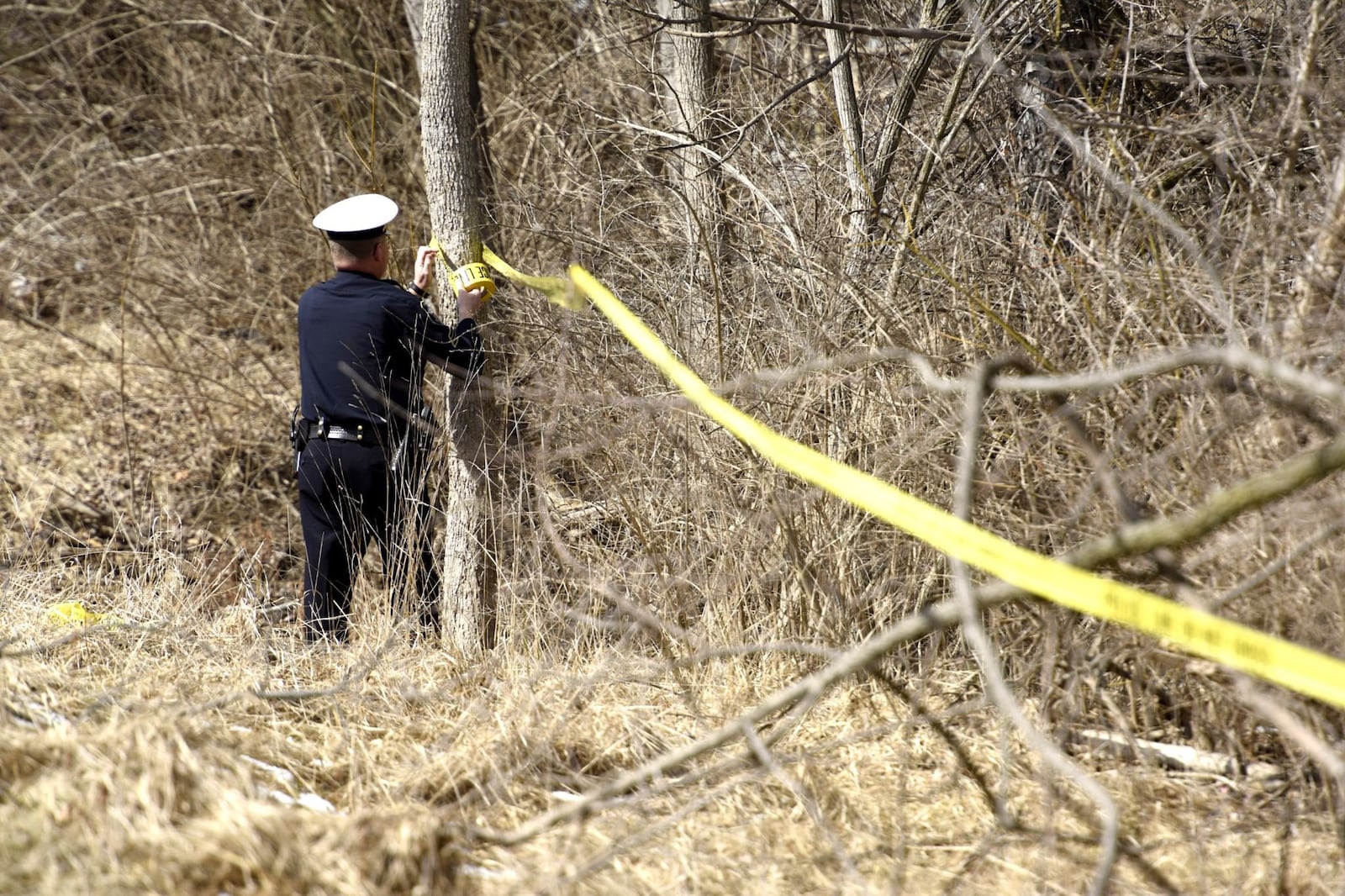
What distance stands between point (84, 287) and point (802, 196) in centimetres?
570

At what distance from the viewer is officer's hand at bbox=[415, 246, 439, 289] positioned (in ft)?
14.4

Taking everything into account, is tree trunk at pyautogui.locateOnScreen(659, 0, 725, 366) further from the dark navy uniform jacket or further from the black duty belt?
the black duty belt

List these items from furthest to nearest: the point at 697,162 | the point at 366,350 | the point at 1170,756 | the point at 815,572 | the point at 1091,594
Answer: the point at 697,162 → the point at 366,350 → the point at 815,572 → the point at 1170,756 → the point at 1091,594

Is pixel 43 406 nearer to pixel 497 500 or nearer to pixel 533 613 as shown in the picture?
pixel 497 500

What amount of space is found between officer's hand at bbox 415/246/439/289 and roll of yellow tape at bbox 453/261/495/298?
0.32 ft

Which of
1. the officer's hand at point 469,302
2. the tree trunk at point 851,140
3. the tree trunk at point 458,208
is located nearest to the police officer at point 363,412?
the officer's hand at point 469,302

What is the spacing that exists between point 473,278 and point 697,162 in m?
1.23

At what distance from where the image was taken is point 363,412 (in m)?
4.56

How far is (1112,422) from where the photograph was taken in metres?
3.38

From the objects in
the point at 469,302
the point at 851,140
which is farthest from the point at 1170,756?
the point at 469,302

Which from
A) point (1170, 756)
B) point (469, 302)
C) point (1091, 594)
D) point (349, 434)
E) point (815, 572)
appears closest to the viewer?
point (1091, 594)

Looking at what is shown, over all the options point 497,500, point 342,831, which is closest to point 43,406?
point 497,500

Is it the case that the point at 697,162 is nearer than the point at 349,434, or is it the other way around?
the point at 349,434

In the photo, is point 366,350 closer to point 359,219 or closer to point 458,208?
point 359,219
